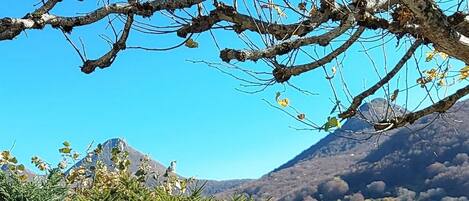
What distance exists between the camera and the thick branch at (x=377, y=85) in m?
4.53

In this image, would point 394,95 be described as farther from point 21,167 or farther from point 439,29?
point 21,167

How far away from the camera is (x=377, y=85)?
4738 millimetres

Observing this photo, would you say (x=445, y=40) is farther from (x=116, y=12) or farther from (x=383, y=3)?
(x=116, y=12)

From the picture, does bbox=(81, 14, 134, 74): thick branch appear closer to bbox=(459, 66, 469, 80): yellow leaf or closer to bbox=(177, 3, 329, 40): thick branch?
bbox=(177, 3, 329, 40): thick branch

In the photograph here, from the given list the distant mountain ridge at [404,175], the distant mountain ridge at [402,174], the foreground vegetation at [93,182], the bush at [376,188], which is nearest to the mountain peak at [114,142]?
the foreground vegetation at [93,182]

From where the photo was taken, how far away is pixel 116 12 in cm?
384

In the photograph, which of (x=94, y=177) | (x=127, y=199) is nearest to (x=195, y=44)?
(x=127, y=199)

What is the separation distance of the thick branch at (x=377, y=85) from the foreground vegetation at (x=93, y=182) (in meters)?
1.84

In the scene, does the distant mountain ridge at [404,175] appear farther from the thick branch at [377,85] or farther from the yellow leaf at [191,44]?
the yellow leaf at [191,44]

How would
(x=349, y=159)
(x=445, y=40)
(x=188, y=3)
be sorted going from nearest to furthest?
1. (x=445, y=40)
2. (x=188, y=3)
3. (x=349, y=159)

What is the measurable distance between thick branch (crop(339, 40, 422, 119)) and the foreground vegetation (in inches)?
72.3

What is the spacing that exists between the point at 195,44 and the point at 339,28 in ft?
3.32

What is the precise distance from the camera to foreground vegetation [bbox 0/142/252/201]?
564 cm

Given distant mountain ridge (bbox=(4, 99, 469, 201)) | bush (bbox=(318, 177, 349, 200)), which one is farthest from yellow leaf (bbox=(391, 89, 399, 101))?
bush (bbox=(318, 177, 349, 200))
